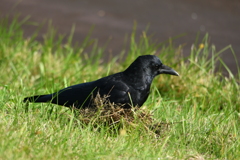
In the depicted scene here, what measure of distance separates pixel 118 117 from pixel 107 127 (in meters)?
0.19

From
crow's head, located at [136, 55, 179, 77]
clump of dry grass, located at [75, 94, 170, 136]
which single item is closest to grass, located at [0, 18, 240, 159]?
clump of dry grass, located at [75, 94, 170, 136]

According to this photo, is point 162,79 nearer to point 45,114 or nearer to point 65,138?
point 45,114

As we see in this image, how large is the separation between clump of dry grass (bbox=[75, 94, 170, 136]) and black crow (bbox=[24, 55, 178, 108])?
0.07 m

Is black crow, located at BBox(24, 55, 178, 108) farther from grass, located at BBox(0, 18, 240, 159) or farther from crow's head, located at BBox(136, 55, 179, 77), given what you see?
grass, located at BBox(0, 18, 240, 159)

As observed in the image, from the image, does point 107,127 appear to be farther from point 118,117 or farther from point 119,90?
point 119,90

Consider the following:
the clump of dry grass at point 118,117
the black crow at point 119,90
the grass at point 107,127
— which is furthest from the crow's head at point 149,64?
the clump of dry grass at point 118,117

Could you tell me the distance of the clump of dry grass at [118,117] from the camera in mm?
3752

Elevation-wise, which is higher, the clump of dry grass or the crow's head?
the crow's head

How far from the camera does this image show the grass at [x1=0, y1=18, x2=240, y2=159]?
9.98ft

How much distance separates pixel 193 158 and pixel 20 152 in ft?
4.49

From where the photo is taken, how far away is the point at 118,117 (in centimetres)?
384

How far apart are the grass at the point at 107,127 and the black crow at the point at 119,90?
0.41ft

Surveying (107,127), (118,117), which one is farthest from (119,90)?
(107,127)

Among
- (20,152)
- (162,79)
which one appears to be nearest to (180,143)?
(20,152)
